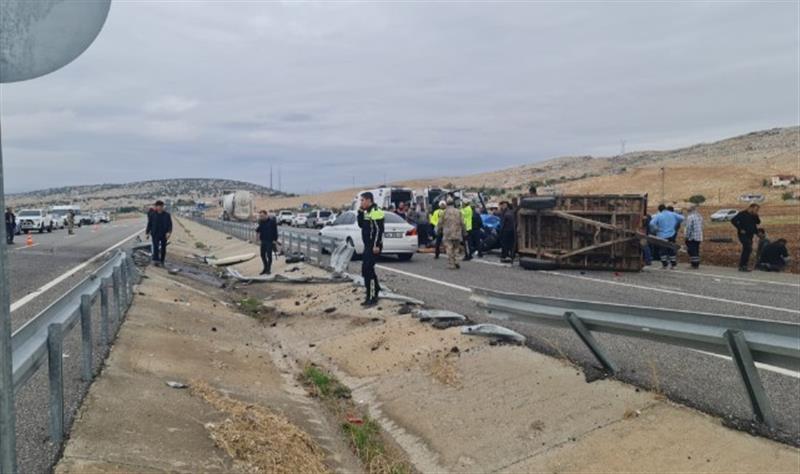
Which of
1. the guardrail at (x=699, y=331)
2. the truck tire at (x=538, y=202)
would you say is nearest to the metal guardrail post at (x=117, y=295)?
the guardrail at (x=699, y=331)

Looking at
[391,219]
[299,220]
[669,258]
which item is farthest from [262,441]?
[299,220]

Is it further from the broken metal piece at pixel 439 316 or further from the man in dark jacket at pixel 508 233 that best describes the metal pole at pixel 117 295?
the man in dark jacket at pixel 508 233

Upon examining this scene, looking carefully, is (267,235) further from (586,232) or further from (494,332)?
(494,332)

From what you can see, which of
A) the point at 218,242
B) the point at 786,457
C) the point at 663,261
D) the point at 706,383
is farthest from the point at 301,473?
the point at 218,242

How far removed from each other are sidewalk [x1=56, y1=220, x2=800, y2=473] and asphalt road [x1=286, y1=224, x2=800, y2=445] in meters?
0.51

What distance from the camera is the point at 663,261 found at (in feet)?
64.7

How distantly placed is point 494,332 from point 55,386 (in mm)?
4871

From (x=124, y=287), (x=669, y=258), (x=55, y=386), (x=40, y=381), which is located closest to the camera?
(x=55, y=386)

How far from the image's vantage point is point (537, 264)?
61.6ft

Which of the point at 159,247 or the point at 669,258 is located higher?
the point at 159,247

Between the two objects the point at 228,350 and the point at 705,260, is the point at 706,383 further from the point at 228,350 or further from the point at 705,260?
the point at 705,260

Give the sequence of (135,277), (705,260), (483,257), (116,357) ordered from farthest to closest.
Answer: (483,257), (705,260), (135,277), (116,357)

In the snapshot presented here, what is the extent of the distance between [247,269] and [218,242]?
15796mm

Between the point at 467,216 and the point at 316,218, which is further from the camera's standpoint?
the point at 316,218
